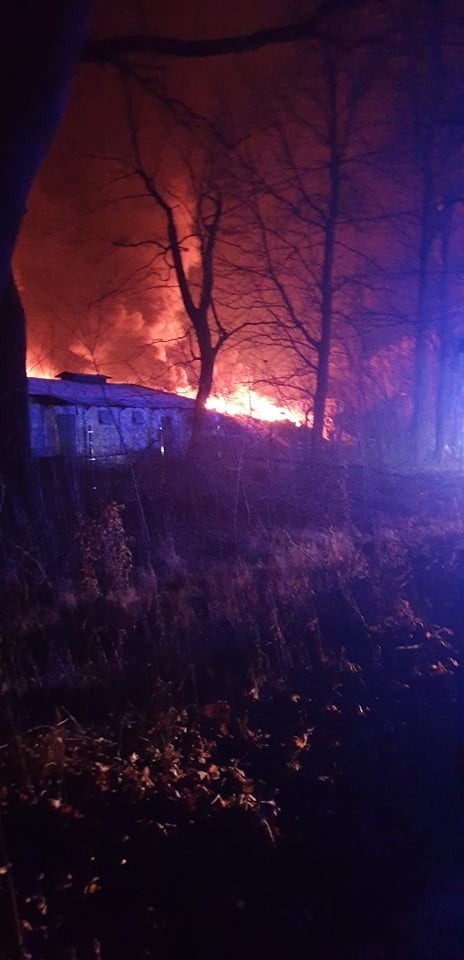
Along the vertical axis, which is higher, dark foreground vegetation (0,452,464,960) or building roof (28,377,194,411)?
building roof (28,377,194,411)

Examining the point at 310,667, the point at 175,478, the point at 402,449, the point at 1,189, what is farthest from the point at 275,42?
the point at 402,449

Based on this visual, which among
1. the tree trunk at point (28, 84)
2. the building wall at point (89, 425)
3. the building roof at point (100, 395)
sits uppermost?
the tree trunk at point (28, 84)

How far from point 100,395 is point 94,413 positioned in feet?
2.52

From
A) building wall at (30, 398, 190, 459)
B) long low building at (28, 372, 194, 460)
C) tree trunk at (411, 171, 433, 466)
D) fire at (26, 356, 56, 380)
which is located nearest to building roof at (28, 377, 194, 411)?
long low building at (28, 372, 194, 460)

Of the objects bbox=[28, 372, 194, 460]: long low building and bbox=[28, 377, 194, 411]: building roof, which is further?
bbox=[28, 377, 194, 411]: building roof

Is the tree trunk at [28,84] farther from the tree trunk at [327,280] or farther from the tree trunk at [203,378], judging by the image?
the tree trunk at [327,280]

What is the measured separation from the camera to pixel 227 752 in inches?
176

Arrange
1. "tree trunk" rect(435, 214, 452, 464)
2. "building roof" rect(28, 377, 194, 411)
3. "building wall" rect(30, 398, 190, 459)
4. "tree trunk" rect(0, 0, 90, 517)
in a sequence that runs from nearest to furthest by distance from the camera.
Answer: "tree trunk" rect(0, 0, 90, 517) < "tree trunk" rect(435, 214, 452, 464) < "building wall" rect(30, 398, 190, 459) < "building roof" rect(28, 377, 194, 411)

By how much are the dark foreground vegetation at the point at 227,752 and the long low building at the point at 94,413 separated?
644 inches

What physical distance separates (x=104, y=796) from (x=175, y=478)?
9068 mm

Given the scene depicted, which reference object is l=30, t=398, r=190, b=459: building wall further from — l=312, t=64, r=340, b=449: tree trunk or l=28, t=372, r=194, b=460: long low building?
l=312, t=64, r=340, b=449: tree trunk

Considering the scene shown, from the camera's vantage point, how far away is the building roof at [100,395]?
25.6 m

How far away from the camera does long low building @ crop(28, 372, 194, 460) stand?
81.4 feet

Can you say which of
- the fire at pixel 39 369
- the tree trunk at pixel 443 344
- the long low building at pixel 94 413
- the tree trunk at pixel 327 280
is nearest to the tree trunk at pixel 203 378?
the tree trunk at pixel 327 280
